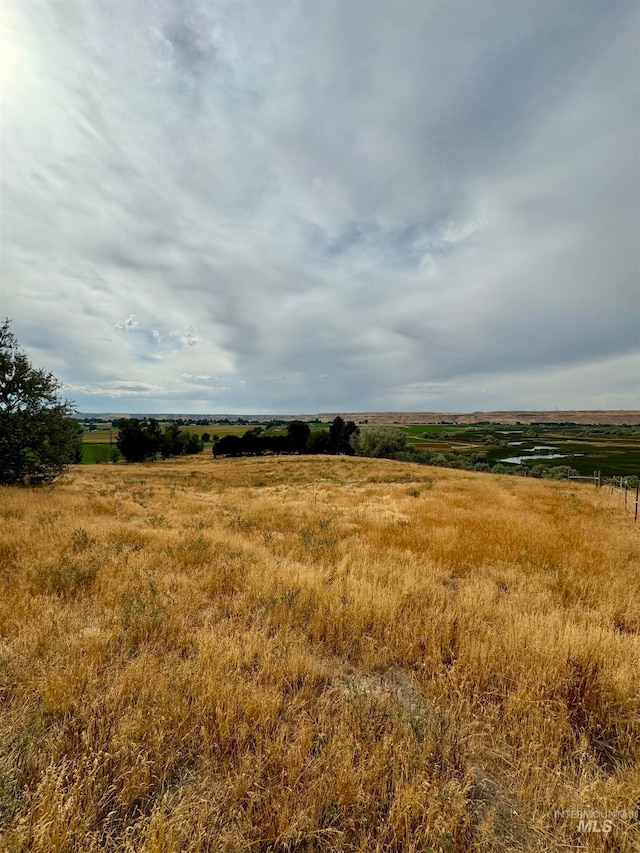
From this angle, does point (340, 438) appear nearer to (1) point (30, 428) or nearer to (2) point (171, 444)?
(2) point (171, 444)

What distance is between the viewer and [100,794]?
239cm

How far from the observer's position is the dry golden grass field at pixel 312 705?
89.7 inches

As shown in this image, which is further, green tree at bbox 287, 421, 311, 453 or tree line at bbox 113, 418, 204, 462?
green tree at bbox 287, 421, 311, 453

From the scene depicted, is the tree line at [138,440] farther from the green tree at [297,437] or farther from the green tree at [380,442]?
the green tree at [380,442]

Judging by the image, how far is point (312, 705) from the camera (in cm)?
333

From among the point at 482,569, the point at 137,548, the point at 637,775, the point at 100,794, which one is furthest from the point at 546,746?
the point at 137,548

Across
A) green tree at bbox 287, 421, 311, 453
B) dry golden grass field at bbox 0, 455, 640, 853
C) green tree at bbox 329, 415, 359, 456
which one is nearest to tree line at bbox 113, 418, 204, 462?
green tree at bbox 287, 421, 311, 453

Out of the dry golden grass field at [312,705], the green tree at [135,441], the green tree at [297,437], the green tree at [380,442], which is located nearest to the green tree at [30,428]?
the dry golden grass field at [312,705]

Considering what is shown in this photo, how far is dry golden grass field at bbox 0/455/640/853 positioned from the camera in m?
2.28

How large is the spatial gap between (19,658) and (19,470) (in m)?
19.7

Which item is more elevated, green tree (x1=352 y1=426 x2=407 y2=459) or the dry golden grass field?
the dry golden grass field

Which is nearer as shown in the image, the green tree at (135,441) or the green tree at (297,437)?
the green tree at (135,441)

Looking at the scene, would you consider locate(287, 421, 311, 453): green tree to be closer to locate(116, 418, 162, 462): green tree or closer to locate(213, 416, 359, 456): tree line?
locate(213, 416, 359, 456): tree line

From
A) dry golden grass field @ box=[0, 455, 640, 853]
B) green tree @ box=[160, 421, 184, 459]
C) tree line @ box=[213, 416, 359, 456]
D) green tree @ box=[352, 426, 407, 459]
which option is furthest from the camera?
tree line @ box=[213, 416, 359, 456]
